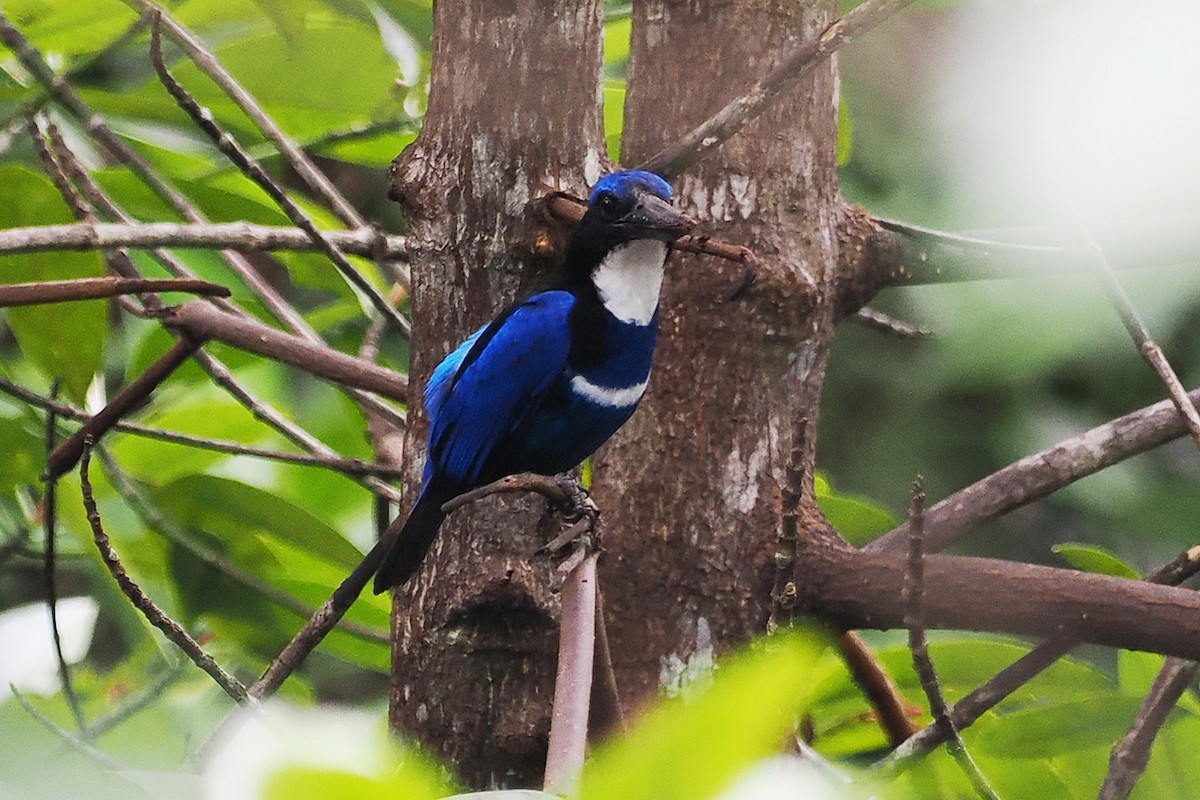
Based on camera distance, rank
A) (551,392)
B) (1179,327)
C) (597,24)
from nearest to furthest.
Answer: (597,24), (551,392), (1179,327)

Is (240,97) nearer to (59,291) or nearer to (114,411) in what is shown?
(114,411)

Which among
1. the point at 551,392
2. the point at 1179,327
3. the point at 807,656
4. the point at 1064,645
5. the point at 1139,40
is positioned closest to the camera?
the point at 807,656

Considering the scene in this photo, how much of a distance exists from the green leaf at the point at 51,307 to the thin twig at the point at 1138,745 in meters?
1.13

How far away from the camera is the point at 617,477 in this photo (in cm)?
141

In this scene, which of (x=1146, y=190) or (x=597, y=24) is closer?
(x=1146, y=190)

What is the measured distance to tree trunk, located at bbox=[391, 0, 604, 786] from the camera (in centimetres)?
127

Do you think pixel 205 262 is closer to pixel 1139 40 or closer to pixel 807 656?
pixel 1139 40

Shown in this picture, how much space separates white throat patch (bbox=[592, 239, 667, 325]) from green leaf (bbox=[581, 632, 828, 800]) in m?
1.15

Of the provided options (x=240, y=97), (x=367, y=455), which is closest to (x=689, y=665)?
(x=240, y=97)

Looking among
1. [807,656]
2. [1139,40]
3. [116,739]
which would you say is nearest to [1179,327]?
[1139,40]

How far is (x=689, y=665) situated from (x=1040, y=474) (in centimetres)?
40

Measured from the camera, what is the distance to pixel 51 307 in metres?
1.47

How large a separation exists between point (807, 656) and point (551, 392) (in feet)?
4.23

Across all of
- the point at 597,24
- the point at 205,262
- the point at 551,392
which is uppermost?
the point at 205,262
